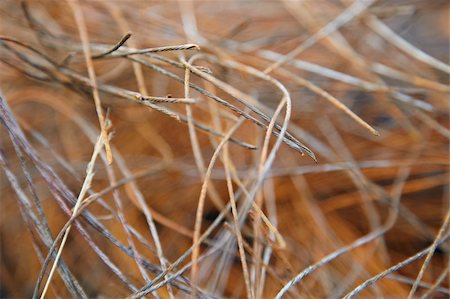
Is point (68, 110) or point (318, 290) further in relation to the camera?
point (68, 110)

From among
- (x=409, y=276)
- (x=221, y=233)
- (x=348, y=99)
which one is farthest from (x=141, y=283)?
(x=348, y=99)

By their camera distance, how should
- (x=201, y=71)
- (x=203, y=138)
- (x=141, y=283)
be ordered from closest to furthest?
(x=201, y=71) < (x=141, y=283) < (x=203, y=138)

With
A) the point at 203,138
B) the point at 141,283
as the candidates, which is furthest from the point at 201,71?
the point at 203,138

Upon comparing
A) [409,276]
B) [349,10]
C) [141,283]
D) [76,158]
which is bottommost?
[409,276]

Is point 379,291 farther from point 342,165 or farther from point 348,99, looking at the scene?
point 348,99

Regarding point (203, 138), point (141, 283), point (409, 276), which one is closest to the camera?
point (141, 283)

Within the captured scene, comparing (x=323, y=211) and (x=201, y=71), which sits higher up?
(x=201, y=71)

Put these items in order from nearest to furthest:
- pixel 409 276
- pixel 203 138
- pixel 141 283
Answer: pixel 141 283, pixel 409 276, pixel 203 138

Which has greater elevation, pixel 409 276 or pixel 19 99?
pixel 19 99

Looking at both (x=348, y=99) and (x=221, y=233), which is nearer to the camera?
(x=221, y=233)

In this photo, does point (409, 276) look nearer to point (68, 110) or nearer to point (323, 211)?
point (323, 211)
